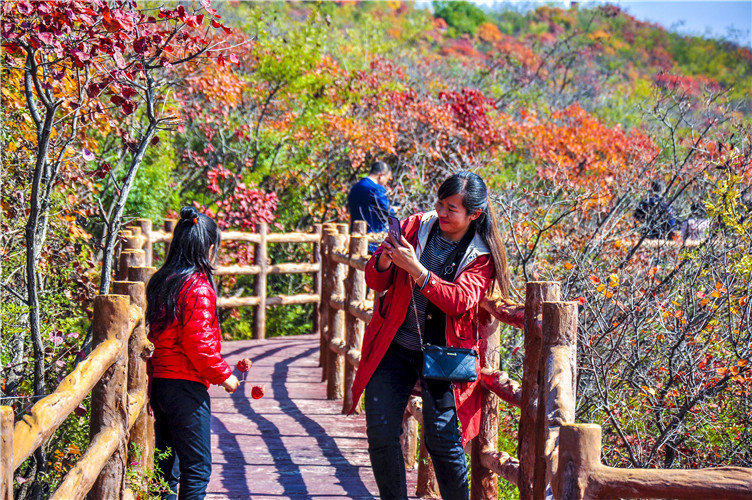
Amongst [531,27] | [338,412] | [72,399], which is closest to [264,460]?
[338,412]

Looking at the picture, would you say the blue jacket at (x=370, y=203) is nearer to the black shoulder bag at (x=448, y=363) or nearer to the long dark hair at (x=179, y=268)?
the long dark hair at (x=179, y=268)

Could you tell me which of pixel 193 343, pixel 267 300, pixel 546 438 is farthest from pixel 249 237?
pixel 546 438

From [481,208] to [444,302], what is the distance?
18.0 inches

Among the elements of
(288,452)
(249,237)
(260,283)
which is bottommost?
(288,452)

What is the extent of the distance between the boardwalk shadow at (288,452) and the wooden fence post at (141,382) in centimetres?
87

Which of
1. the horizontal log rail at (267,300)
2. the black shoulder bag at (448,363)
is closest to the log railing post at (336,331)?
the horizontal log rail at (267,300)

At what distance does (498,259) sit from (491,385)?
574mm

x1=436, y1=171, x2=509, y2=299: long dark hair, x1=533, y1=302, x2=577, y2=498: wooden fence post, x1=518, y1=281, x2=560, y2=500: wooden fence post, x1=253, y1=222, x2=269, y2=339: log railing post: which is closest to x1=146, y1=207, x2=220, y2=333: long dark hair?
x1=436, y1=171, x2=509, y2=299: long dark hair

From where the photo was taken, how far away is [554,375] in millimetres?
2924

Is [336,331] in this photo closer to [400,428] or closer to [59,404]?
[400,428]

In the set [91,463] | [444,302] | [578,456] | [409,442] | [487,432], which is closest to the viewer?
[578,456]

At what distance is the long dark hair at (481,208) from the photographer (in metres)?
3.45

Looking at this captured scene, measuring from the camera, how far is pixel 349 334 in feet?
20.6

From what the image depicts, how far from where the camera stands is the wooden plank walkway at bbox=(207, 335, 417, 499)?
15.2 ft
